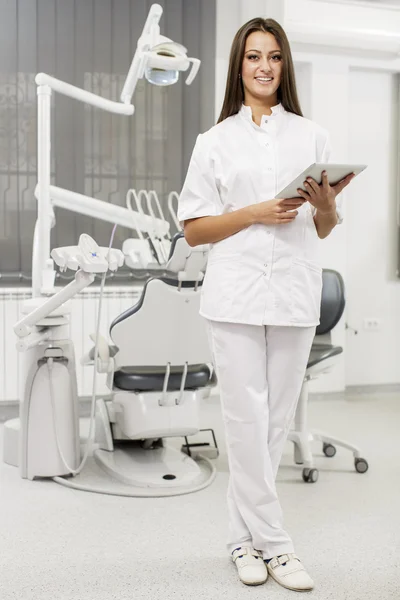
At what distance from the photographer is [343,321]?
14.8 feet

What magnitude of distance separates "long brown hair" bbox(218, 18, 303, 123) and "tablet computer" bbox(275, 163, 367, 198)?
0.30 meters

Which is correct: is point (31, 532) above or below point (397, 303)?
below

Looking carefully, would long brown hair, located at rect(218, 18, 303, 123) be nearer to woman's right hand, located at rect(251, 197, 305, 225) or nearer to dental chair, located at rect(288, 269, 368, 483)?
woman's right hand, located at rect(251, 197, 305, 225)

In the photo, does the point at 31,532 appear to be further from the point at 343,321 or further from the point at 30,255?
the point at 343,321

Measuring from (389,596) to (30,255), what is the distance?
9.44ft

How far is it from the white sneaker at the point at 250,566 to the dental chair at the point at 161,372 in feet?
2.42

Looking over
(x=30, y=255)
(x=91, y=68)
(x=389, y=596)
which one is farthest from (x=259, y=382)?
(x=91, y=68)

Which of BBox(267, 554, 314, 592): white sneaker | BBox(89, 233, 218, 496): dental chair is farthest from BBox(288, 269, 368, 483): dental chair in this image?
BBox(267, 554, 314, 592): white sneaker

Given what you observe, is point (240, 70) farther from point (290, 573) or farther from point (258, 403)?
point (290, 573)

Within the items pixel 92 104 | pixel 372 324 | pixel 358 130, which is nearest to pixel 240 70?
pixel 92 104

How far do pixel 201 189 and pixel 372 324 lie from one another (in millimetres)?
3119

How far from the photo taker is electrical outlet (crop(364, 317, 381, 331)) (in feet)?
15.4

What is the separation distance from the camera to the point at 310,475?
110 inches

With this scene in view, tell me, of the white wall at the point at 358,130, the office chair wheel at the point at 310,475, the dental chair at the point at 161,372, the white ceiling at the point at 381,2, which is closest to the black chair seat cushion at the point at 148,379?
the dental chair at the point at 161,372
